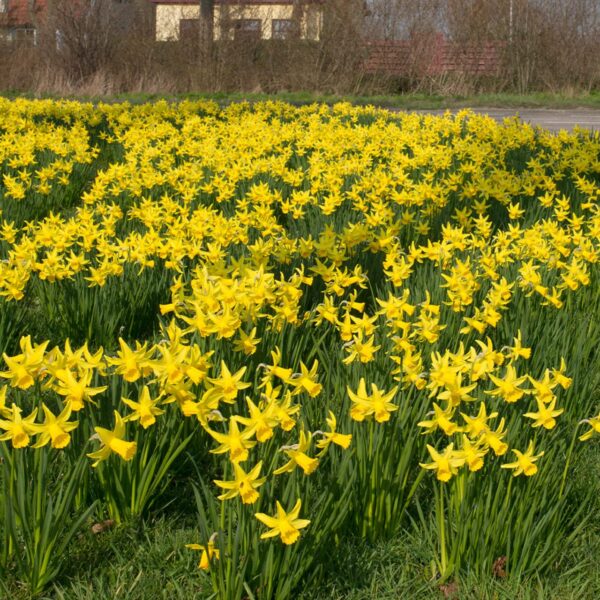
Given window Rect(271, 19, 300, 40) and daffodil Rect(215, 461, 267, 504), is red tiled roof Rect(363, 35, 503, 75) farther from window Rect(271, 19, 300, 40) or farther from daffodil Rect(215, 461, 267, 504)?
daffodil Rect(215, 461, 267, 504)

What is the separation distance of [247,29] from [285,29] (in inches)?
44.7

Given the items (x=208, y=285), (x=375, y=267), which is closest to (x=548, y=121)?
(x=375, y=267)

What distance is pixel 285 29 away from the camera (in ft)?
78.4

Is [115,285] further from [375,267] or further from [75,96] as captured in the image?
[75,96]

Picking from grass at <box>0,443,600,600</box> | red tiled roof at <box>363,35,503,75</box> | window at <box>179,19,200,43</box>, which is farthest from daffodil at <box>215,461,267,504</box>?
window at <box>179,19,200,43</box>

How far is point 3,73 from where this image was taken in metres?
22.5

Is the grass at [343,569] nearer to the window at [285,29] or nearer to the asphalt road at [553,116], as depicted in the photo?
the asphalt road at [553,116]

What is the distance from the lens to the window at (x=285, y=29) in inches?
922

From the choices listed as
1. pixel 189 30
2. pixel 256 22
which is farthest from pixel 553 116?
pixel 189 30

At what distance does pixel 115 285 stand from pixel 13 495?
196 cm

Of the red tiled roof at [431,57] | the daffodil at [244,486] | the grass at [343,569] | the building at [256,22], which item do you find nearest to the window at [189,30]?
the building at [256,22]

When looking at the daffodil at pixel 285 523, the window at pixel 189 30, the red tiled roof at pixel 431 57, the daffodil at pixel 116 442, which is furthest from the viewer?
the red tiled roof at pixel 431 57

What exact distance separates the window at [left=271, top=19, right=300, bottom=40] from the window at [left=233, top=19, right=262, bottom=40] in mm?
458

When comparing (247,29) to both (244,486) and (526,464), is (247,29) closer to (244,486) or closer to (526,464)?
(526,464)
